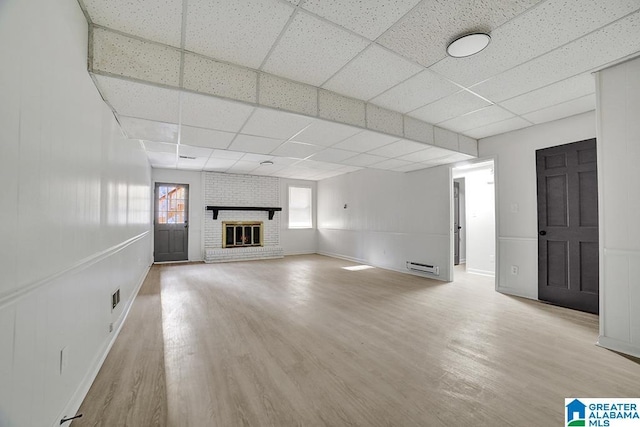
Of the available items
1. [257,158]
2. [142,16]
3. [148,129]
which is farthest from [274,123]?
[257,158]

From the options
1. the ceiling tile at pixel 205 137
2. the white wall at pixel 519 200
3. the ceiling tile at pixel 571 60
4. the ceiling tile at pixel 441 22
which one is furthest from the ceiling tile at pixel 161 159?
the white wall at pixel 519 200

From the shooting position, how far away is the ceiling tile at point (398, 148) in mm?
3883

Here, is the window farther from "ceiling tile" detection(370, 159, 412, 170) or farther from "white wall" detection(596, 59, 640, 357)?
"white wall" detection(596, 59, 640, 357)

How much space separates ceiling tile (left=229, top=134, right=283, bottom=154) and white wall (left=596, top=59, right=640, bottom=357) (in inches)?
144

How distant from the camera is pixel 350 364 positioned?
85.4 inches

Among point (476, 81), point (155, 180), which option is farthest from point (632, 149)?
point (155, 180)

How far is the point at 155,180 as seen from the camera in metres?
7.12

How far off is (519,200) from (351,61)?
3.62 m

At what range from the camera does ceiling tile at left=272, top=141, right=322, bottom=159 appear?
4.13 metres

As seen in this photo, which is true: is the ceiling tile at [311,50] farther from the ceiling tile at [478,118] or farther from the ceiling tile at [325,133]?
the ceiling tile at [478,118]

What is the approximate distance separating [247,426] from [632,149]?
3.86 meters

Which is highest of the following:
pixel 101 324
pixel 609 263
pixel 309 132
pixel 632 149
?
pixel 309 132

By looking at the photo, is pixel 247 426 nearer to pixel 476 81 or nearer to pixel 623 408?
pixel 623 408

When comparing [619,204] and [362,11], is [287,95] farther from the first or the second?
[619,204]
